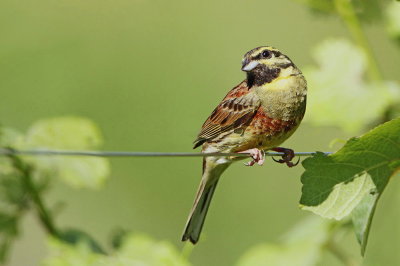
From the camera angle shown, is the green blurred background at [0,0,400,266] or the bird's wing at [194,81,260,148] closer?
the bird's wing at [194,81,260,148]

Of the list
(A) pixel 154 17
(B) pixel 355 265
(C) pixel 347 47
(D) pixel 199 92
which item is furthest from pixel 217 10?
(B) pixel 355 265

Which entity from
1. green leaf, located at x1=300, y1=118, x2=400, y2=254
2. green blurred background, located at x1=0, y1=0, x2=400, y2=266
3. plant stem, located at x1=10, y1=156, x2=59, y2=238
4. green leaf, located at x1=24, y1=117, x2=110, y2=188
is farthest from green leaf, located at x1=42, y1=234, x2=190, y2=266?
green blurred background, located at x1=0, y1=0, x2=400, y2=266

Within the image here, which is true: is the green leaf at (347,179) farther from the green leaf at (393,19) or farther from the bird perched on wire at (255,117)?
the green leaf at (393,19)

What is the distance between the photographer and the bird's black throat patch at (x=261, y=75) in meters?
3.00

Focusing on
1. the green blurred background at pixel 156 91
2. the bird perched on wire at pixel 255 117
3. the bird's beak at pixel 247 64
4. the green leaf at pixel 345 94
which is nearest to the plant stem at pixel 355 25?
the green leaf at pixel 345 94

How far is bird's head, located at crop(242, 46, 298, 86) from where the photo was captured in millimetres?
2979

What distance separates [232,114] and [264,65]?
8.0 inches

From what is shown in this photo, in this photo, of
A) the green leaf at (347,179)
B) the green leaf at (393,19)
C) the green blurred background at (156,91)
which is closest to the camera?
the green leaf at (347,179)

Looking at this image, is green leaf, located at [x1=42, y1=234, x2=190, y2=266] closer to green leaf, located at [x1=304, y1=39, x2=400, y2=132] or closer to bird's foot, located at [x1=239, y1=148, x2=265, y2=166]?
bird's foot, located at [x1=239, y1=148, x2=265, y2=166]

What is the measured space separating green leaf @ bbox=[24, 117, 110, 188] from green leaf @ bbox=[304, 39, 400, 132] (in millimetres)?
830

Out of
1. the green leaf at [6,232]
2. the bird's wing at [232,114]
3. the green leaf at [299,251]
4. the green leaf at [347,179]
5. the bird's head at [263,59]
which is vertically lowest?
the green leaf at [347,179]

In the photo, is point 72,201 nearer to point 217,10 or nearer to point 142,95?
point 142,95

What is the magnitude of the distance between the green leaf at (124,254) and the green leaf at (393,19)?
4.03 ft

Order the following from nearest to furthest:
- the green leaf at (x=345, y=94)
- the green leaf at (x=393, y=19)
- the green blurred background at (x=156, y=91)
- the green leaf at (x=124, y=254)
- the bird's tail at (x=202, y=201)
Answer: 1. the green leaf at (x=124, y=254)
2. the bird's tail at (x=202, y=201)
3. the green leaf at (x=345, y=94)
4. the green leaf at (x=393, y=19)
5. the green blurred background at (x=156, y=91)
